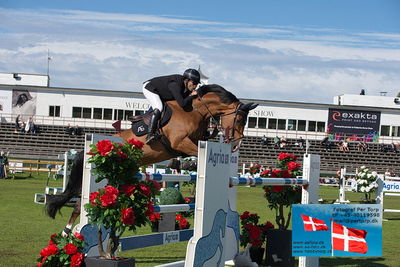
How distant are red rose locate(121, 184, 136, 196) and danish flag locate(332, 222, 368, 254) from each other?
2.32 metres

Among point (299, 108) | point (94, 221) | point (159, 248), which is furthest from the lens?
point (299, 108)

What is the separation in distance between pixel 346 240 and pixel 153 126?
2.23 meters

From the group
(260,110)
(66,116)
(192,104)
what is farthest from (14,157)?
(192,104)

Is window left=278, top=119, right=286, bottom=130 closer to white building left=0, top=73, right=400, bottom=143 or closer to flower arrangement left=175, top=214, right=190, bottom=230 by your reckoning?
white building left=0, top=73, right=400, bottom=143

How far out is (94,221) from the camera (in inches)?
162

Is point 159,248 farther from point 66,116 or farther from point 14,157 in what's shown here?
point 66,116

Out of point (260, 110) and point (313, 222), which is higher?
point (260, 110)

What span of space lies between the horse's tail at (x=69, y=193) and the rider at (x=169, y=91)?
74cm

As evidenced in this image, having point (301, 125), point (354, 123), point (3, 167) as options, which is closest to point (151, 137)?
point (3, 167)

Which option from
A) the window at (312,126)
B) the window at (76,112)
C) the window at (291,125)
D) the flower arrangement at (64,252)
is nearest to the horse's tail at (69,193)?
the flower arrangement at (64,252)

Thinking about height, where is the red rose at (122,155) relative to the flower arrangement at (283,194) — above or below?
above

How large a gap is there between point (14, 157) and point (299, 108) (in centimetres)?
1982

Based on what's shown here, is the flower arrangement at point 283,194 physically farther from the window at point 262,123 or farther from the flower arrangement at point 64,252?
the window at point 262,123

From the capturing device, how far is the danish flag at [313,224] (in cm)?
571
